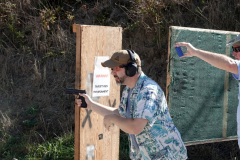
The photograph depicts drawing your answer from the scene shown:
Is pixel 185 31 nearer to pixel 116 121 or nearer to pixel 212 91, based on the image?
pixel 212 91

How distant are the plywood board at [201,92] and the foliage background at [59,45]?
166cm

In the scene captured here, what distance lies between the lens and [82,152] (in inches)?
121

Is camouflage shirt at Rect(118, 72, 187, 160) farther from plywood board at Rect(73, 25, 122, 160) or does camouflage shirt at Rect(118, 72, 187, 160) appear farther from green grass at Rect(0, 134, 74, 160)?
green grass at Rect(0, 134, 74, 160)

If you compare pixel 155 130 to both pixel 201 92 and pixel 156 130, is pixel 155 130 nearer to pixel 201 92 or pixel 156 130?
pixel 156 130

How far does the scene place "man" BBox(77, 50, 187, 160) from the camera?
2100 mm

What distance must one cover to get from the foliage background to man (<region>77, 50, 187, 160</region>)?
3376 millimetres

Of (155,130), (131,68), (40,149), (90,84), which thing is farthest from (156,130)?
(40,149)

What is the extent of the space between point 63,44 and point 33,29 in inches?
37.1

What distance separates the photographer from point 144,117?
2.07 metres

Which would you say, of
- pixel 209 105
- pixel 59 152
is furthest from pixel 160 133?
pixel 59 152

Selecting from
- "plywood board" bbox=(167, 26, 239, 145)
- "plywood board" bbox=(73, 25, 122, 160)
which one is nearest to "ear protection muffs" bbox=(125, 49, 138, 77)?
"plywood board" bbox=(73, 25, 122, 160)

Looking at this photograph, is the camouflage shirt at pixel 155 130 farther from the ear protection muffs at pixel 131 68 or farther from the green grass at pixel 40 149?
the green grass at pixel 40 149

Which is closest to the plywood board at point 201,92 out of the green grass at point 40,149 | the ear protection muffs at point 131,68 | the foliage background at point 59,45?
the ear protection muffs at point 131,68

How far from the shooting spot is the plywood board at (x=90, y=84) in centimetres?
298
